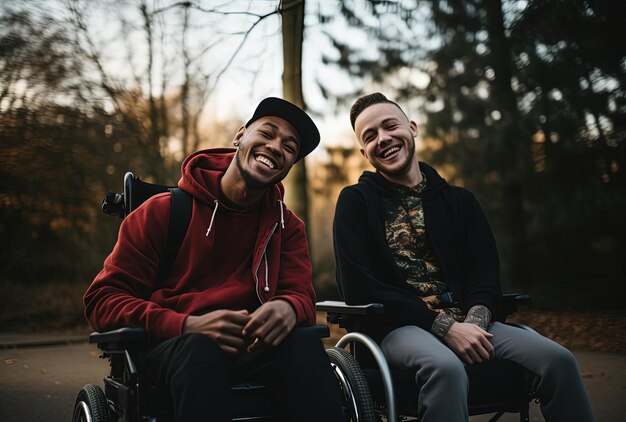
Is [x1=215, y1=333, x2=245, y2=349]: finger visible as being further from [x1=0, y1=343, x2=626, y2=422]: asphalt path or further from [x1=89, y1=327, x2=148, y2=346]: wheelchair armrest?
[x1=0, y1=343, x2=626, y2=422]: asphalt path

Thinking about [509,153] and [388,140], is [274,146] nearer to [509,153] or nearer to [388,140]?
[388,140]

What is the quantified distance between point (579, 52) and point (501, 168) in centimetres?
227

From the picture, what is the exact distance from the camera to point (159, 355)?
2.26 metres

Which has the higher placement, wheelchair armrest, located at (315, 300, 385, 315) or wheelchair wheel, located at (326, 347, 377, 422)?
wheelchair armrest, located at (315, 300, 385, 315)

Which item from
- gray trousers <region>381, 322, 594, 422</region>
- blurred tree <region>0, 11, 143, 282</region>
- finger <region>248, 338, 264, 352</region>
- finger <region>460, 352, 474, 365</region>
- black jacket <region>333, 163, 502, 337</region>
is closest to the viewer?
finger <region>248, 338, 264, 352</region>

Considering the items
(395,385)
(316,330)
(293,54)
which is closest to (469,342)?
(395,385)

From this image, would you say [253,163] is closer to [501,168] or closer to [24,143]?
[24,143]

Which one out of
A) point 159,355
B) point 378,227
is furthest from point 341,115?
point 159,355

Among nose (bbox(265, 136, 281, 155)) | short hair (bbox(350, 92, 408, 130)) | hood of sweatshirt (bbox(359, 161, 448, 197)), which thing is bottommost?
hood of sweatshirt (bbox(359, 161, 448, 197))

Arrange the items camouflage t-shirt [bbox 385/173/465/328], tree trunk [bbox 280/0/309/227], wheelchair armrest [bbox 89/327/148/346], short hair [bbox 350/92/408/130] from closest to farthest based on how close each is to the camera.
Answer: wheelchair armrest [bbox 89/327/148/346] → camouflage t-shirt [bbox 385/173/465/328] → short hair [bbox 350/92/408/130] → tree trunk [bbox 280/0/309/227]

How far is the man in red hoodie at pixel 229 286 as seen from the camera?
221 centimetres

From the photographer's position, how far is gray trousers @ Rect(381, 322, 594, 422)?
2432 millimetres

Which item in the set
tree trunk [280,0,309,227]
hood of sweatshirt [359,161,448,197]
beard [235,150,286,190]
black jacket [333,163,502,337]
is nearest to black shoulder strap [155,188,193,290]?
beard [235,150,286,190]

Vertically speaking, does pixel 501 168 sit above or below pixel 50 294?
above
